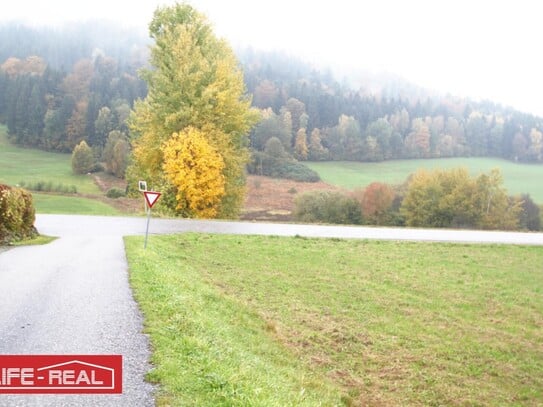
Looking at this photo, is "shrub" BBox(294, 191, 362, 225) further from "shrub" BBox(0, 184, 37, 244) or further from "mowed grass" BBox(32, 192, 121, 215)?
"shrub" BBox(0, 184, 37, 244)

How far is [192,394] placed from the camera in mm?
5555

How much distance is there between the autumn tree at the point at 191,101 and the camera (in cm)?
3344

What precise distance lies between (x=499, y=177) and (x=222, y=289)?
60.8m

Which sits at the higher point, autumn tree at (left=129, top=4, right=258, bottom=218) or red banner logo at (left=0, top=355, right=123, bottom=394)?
autumn tree at (left=129, top=4, right=258, bottom=218)

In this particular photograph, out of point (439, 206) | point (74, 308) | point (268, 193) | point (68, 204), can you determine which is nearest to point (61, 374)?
point (74, 308)

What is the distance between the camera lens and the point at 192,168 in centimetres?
3206

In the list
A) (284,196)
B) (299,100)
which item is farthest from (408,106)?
(284,196)

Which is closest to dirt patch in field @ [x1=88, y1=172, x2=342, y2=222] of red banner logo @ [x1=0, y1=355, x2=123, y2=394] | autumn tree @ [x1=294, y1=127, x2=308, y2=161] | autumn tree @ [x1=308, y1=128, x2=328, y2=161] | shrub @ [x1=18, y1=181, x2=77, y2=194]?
shrub @ [x1=18, y1=181, x2=77, y2=194]

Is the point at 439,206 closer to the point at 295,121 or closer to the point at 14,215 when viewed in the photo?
the point at 14,215

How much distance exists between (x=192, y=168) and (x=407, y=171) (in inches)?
3356

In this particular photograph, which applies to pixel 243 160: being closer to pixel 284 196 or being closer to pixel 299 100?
pixel 284 196

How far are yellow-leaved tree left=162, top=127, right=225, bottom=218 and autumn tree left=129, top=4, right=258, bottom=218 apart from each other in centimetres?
32

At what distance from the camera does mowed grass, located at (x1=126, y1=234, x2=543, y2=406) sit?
280 inches

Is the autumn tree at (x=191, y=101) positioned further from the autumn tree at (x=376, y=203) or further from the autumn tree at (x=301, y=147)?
the autumn tree at (x=301, y=147)
